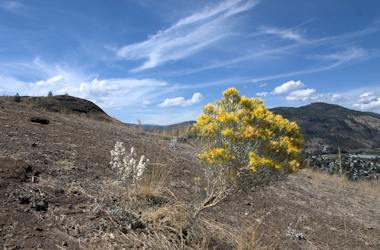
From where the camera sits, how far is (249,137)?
2166mm

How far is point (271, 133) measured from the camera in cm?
226

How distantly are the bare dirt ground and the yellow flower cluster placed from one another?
0.73 metres

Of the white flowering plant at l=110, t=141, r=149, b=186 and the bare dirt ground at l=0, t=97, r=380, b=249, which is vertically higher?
the white flowering plant at l=110, t=141, r=149, b=186

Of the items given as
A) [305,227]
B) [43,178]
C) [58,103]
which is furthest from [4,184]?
[58,103]

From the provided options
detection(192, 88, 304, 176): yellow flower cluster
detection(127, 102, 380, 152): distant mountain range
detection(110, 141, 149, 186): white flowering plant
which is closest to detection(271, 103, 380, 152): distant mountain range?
detection(127, 102, 380, 152): distant mountain range

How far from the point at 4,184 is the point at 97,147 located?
2378 mm

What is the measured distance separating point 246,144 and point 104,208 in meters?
1.65

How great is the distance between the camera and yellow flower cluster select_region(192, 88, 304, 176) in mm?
2191

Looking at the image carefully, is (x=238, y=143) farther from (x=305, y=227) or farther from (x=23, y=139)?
(x=23, y=139)

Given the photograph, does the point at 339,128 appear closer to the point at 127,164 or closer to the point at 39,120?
the point at 39,120

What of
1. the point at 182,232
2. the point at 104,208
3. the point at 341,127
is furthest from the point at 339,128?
the point at 104,208

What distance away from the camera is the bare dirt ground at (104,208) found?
1870mm

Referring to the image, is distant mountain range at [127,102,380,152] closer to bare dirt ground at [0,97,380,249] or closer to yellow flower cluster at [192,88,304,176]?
bare dirt ground at [0,97,380,249]

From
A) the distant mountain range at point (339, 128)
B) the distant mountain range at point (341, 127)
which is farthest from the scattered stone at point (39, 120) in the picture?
the distant mountain range at point (341, 127)
